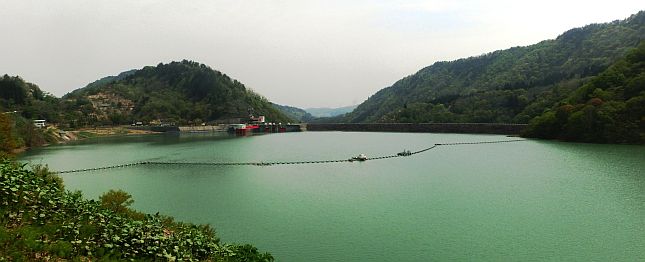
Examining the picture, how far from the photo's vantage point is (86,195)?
29875 millimetres

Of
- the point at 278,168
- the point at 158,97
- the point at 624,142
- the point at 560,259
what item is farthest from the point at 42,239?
the point at 158,97

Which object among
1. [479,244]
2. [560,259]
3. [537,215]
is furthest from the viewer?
[537,215]

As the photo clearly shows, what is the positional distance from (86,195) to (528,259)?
27.5 m

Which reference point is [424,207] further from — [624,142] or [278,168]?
[624,142]

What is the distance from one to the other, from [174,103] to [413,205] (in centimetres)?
16839

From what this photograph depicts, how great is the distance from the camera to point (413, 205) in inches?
1013

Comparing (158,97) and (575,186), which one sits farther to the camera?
(158,97)

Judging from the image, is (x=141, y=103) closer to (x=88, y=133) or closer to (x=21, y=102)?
(x=21, y=102)

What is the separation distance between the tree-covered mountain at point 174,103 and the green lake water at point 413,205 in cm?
12140

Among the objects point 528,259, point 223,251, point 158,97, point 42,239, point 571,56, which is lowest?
point 528,259

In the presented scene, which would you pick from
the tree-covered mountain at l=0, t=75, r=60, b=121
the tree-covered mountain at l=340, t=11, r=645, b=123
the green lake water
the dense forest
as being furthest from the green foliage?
the tree-covered mountain at l=0, t=75, r=60, b=121

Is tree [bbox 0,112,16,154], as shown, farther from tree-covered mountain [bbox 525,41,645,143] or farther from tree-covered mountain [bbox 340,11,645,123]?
tree-covered mountain [bbox 340,11,645,123]

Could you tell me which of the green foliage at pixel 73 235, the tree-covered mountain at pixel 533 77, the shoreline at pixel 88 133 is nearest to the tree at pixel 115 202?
the green foliage at pixel 73 235

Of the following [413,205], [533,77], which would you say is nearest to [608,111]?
[413,205]
